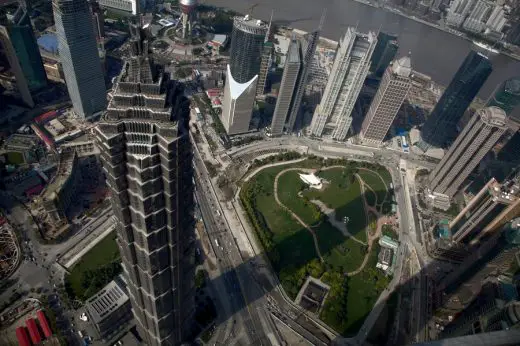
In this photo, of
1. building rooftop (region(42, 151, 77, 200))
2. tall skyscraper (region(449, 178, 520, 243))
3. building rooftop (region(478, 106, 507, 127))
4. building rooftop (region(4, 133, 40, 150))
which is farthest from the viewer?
building rooftop (region(4, 133, 40, 150))

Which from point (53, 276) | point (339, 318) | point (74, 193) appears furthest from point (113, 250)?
point (339, 318)

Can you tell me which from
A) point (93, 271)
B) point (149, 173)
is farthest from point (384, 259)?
point (149, 173)

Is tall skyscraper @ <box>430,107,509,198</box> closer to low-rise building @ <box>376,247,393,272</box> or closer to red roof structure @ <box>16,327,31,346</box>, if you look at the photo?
low-rise building @ <box>376,247,393,272</box>

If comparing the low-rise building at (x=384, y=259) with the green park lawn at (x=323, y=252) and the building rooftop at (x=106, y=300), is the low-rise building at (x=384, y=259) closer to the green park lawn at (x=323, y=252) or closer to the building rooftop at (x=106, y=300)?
the green park lawn at (x=323, y=252)

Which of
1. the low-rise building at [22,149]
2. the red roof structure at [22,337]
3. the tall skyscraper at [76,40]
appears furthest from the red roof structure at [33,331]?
the tall skyscraper at [76,40]

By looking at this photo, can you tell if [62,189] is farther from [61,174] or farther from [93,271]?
[93,271]

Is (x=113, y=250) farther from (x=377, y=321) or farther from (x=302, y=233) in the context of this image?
(x=377, y=321)

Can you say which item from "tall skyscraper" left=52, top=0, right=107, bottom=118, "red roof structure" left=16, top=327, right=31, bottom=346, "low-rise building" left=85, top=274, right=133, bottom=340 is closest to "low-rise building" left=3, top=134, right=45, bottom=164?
"tall skyscraper" left=52, top=0, right=107, bottom=118
